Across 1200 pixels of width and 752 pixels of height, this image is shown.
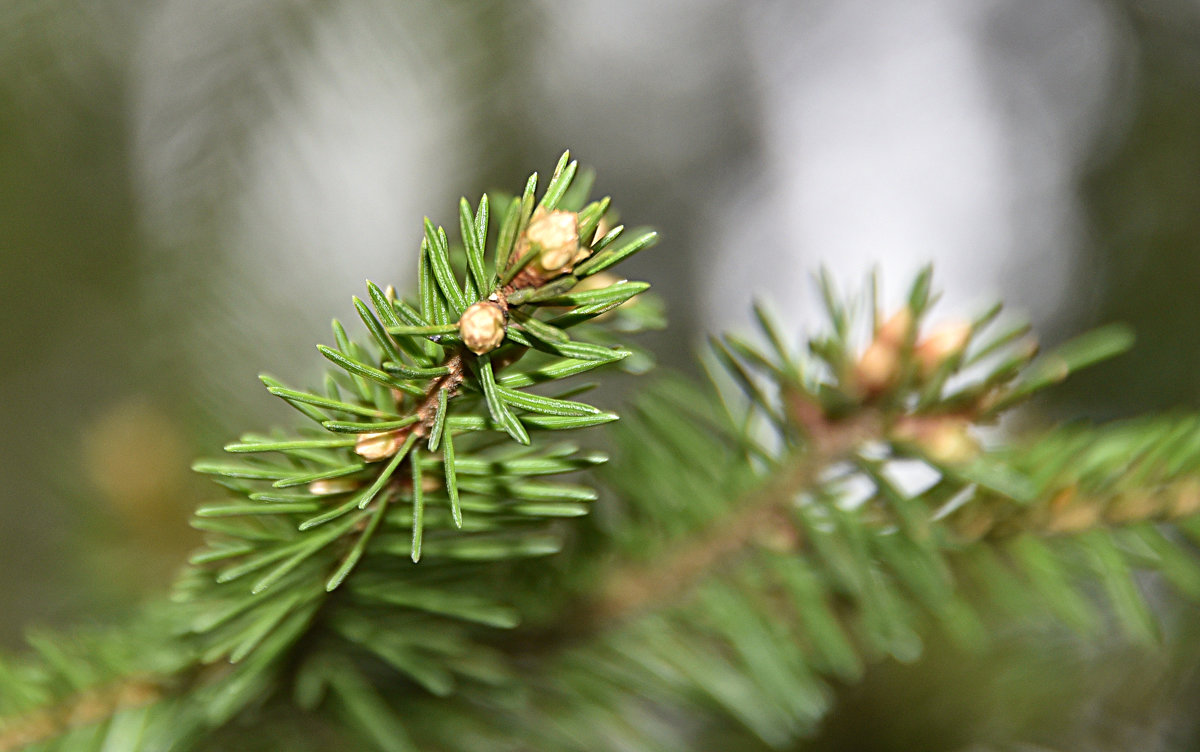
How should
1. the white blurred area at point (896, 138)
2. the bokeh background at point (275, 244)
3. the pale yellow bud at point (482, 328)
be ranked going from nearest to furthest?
the pale yellow bud at point (482, 328), the bokeh background at point (275, 244), the white blurred area at point (896, 138)

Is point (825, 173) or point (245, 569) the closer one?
point (245, 569)

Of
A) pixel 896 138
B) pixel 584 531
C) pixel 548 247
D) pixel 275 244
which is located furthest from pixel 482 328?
pixel 896 138

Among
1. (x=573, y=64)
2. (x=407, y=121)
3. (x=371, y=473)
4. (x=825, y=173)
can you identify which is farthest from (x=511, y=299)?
(x=825, y=173)

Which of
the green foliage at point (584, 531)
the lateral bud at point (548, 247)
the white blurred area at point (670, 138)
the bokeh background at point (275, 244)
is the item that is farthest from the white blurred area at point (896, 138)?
the lateral bud at point (548, 247)

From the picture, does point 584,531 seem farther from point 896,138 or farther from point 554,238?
point 896,138

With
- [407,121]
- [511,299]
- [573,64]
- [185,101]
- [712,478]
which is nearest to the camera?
[511,299]

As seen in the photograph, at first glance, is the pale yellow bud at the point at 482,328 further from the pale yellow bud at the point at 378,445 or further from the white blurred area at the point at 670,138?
the white blurred area at the point at 670,138

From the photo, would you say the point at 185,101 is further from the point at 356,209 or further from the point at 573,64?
the point at 573,64

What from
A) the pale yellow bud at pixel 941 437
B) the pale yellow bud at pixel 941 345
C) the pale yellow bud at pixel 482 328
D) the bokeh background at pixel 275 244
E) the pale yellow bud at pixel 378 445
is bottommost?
the pale yellow bud at pixel 378 445
